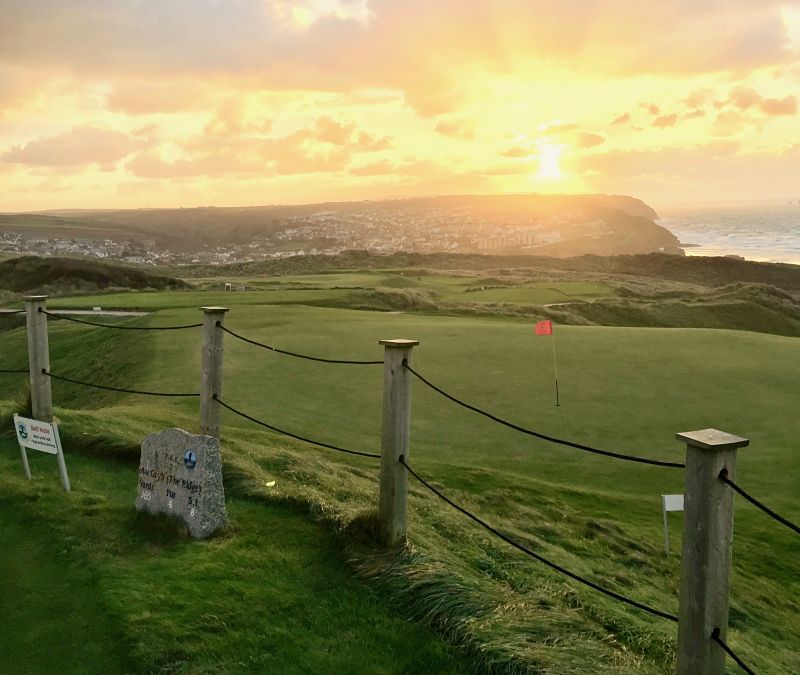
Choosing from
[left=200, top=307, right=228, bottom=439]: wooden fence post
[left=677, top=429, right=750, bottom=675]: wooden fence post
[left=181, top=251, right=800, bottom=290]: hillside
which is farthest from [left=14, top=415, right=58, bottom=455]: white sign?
[left=181, top=251, right=800, bottom=290]: hillside

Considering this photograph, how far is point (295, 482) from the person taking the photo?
8.45 meters

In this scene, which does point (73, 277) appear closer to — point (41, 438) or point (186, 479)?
point (41, 438)

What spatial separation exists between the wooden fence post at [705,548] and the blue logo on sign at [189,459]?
4187 mm

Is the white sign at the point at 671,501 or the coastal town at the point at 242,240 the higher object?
the coastal town at the point at 242,240

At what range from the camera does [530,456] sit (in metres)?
12.3

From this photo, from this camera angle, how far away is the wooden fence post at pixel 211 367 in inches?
296

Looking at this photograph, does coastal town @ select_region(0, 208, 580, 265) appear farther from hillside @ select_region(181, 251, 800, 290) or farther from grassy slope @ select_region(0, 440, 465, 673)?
grassy slope @ select_region(0, 440, 465, 673)

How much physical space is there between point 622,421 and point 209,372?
27.8 ft

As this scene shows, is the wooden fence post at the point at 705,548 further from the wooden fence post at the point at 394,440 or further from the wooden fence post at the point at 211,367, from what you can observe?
the wooden fence post at the point at 211,367

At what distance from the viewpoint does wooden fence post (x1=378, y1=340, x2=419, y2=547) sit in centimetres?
580

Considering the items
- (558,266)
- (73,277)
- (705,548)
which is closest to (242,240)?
(558,266)

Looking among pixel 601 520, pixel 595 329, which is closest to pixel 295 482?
pixel 601 520

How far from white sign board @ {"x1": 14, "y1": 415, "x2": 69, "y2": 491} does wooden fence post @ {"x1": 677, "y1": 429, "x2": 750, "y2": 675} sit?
6.02 metres

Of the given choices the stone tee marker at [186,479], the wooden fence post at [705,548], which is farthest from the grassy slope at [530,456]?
the stone tee marker at [186,479]
